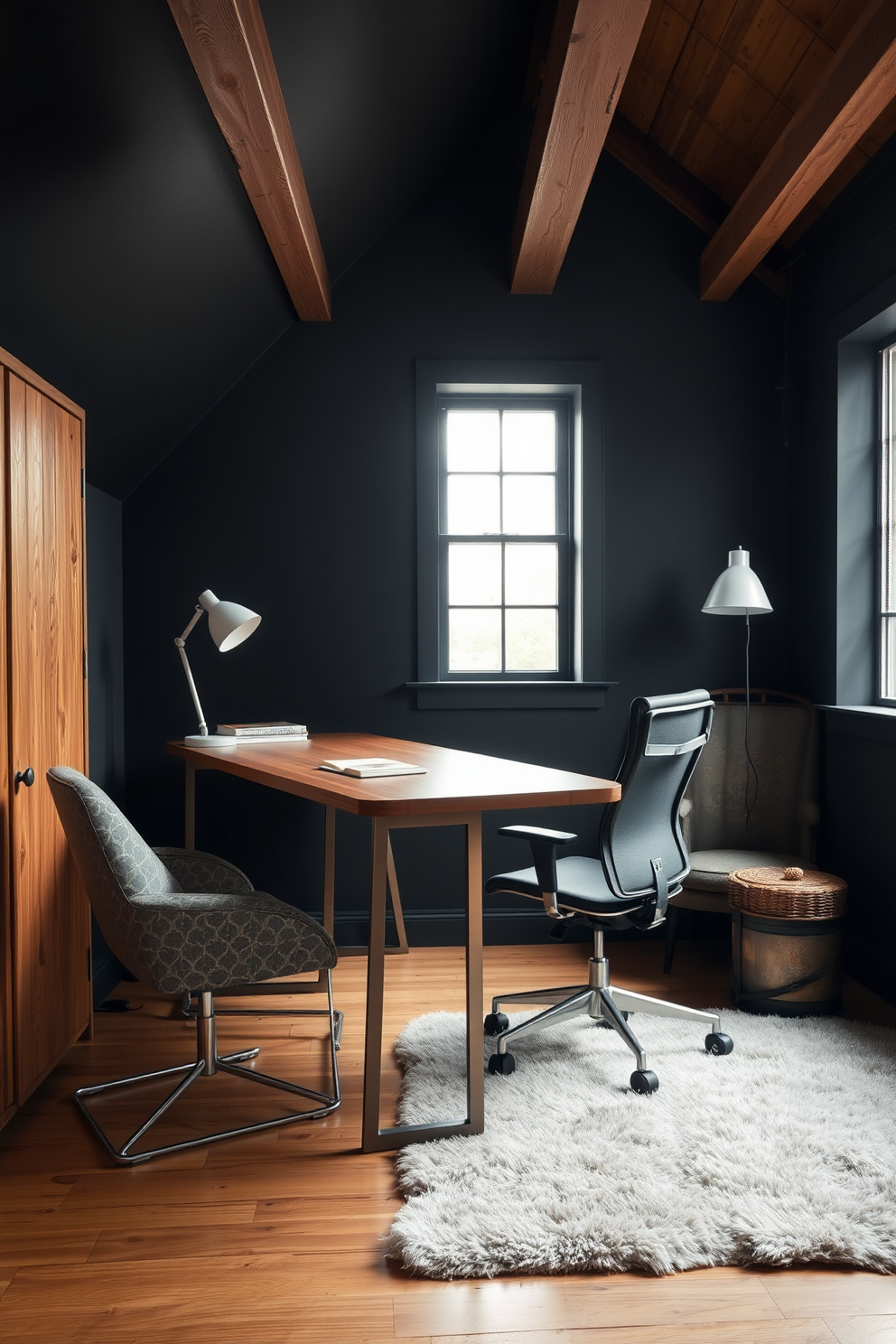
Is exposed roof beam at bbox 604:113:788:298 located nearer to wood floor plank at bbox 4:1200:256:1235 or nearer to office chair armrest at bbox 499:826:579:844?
office chair armrest at bbox 499:826:579:844

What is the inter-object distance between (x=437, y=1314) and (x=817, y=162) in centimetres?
330

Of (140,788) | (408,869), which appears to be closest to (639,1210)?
(408,869)

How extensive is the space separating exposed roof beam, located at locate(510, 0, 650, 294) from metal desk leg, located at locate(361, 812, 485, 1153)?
6.61ft

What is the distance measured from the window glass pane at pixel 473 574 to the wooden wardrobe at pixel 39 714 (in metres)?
1.74

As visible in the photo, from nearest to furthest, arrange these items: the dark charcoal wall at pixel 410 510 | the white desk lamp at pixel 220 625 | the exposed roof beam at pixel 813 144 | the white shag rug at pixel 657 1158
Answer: the white shag rug at pixel 657 1158 → the exposed roof beam at pixel 813 144 → the white desk lamp at pixel 220 625 → the dark charcoal wall at pixel 410 510

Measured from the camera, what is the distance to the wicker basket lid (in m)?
3.26

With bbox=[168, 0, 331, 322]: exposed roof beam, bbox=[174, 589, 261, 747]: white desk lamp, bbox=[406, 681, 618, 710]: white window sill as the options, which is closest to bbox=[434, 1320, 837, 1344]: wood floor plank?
bbox=[174, 589, 261, 747]: white desk lamp

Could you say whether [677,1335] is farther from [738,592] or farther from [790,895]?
[738,592]

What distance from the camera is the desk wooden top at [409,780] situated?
7.79 ft

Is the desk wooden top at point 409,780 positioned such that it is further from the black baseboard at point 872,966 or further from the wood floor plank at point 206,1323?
the black baseboard at point 872,966

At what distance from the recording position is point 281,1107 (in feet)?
8.88

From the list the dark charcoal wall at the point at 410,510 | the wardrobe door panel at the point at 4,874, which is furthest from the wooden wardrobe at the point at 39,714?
the dark charcoal wall at the point at 410,510

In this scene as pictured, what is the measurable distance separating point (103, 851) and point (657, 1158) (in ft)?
4.85

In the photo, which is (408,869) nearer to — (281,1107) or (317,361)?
(281,1107)
